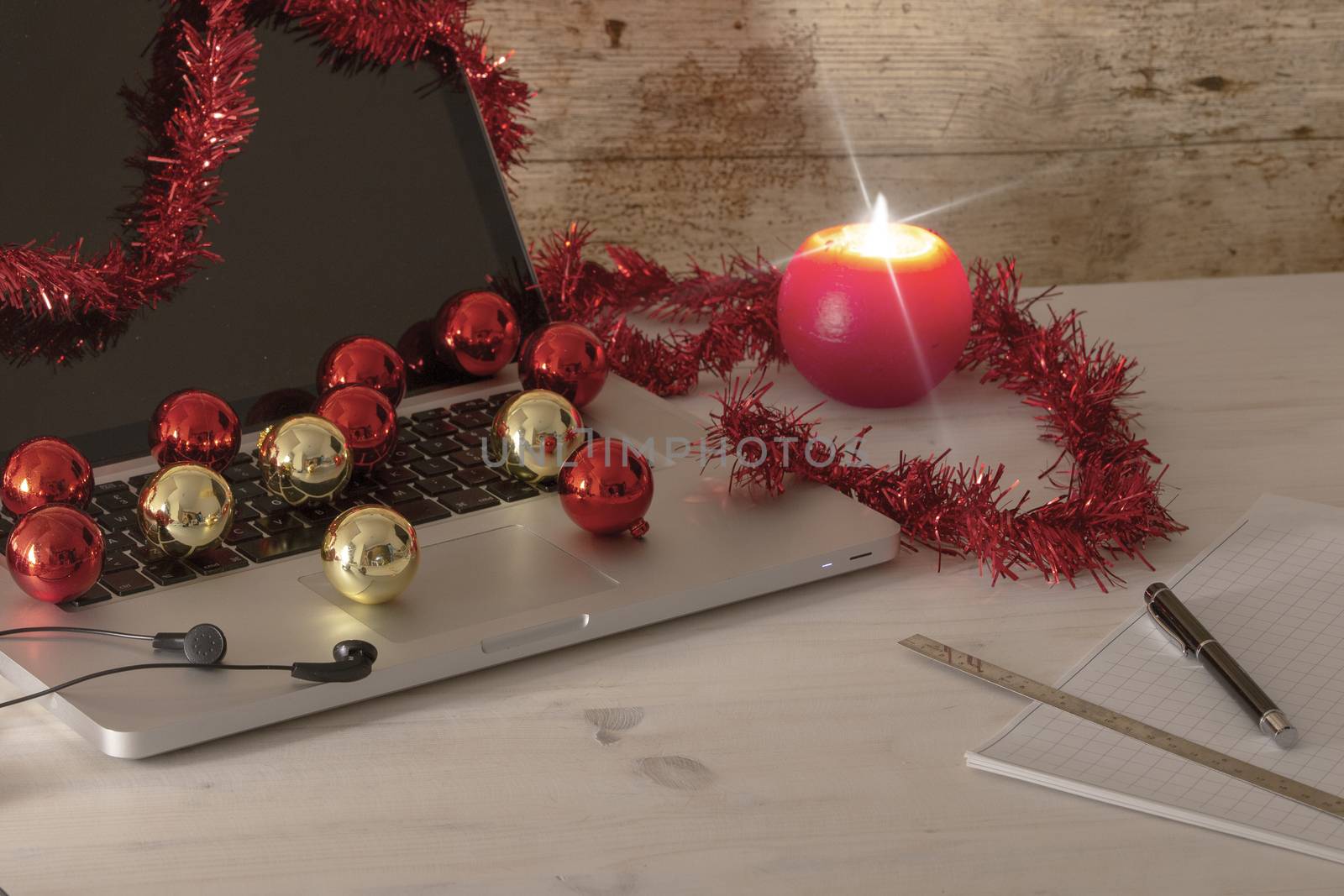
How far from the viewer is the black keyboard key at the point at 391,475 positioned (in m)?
0.80

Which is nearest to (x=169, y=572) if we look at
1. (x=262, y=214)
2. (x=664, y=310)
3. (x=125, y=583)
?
(x=125, y=583)

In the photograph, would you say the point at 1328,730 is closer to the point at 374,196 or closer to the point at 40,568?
the point at 40,568

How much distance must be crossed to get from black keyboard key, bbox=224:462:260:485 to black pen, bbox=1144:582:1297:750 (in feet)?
1.60

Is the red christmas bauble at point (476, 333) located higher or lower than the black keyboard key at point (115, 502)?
higher

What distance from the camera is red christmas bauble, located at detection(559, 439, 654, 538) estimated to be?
2.34 ft

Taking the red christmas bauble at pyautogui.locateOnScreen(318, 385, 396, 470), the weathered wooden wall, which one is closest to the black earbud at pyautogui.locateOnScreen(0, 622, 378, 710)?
the red christmas bauble at pyautogui.locateOnScreen(318, 385, 396, 470)

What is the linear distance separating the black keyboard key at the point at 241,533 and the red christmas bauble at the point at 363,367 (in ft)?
0.50

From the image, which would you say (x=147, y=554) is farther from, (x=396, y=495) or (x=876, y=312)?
(x=876, y=312)

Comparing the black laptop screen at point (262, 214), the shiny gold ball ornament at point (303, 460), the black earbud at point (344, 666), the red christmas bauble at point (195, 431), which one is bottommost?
the black earbud at point (344, 666)

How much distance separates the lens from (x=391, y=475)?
0.81 meters

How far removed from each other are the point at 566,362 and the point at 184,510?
293 millimetres

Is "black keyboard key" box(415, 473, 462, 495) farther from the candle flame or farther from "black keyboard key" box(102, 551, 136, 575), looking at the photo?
the candle flame

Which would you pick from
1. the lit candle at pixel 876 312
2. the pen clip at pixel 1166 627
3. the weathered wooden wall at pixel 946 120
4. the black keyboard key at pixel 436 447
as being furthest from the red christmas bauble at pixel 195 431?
the weathered wooden wall at pixel 946 120

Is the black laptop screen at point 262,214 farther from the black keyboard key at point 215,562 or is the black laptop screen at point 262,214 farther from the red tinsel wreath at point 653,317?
the black keyboard key at point 215,562
